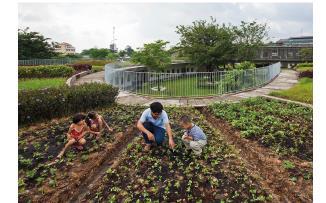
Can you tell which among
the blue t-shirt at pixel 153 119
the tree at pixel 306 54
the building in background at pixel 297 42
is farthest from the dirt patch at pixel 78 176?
the building in background at pixel 297 42

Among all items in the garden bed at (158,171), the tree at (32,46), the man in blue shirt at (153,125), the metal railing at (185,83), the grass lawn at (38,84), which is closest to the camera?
the garden bed at (158,171)

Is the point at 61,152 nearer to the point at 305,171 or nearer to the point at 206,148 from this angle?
the point at 206,148

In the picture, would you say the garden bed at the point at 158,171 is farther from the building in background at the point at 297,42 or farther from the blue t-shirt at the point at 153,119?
the building in background at the point at 297,42

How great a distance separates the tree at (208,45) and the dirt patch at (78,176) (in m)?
16.2

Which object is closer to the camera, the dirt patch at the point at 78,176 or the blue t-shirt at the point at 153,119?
the dirt patch at the point at 78,176

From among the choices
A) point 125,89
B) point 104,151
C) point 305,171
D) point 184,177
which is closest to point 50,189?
point 104,151

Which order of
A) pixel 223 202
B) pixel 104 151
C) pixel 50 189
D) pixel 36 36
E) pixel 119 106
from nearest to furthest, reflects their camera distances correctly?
pixel 223 202 < pixel 50 189 < pixel 104 151 < pixel 119 106 < pixel 36 36

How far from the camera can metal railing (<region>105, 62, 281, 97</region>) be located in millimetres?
12930

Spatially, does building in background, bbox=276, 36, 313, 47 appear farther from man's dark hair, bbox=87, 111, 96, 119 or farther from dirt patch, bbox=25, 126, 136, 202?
dirt patch, bbox=25, 126, 136, 202

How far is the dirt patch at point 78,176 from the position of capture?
191 inches

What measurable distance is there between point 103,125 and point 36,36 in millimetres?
31052

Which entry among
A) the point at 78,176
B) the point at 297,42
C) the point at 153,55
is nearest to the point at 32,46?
the point at 153,55

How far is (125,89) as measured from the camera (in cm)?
1450

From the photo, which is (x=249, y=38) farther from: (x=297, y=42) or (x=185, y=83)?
(x=297, y=42)
